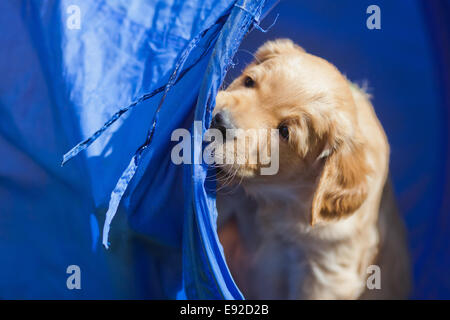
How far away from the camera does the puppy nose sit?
2.07m

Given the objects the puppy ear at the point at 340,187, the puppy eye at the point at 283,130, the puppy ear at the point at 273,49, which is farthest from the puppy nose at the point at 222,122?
the puppy ear at the point at 273,49

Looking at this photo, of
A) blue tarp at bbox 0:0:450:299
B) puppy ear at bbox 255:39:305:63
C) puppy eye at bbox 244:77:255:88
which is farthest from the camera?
puppy ear at bbox 255:39:305:63

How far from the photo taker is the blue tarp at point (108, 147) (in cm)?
203

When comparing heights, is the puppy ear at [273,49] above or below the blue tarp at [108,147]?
above

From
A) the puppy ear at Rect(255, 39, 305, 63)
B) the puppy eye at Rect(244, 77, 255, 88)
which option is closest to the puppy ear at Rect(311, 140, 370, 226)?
the puppy eye at Rect(244, 77, 255, 88)

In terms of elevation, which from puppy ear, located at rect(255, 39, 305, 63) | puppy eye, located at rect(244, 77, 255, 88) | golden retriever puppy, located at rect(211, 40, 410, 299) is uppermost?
puppy ear, located at rect(255, 39, 305, 63)

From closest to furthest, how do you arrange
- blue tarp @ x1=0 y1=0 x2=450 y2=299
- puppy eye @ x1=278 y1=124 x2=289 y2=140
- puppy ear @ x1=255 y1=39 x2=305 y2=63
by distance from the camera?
1. blue tarp @ x1=0 y1=0 x2=450 y2=299
2. puppy eye @ x1=278 y1=124 x2=289 y2=140
3. puppy ear @ x1=255 y1=39 x2=305 y2=63

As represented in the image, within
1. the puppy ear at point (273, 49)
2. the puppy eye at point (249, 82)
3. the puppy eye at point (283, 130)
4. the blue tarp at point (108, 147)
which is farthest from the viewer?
the puppy ear at point (273, 49)

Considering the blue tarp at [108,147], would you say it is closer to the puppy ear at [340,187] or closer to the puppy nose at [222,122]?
the puppy nose at [222,122]

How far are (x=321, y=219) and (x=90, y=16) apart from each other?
1337 millimetres

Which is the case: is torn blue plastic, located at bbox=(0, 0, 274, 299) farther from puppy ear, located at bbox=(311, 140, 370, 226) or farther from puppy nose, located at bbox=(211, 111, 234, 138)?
puppy ear, located at bbox=(311, 140, 370, 226)

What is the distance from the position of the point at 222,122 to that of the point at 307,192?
58cm

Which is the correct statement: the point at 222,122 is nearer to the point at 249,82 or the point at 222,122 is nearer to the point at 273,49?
the point at 249,82

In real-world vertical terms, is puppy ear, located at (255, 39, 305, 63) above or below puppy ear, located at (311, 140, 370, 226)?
above
